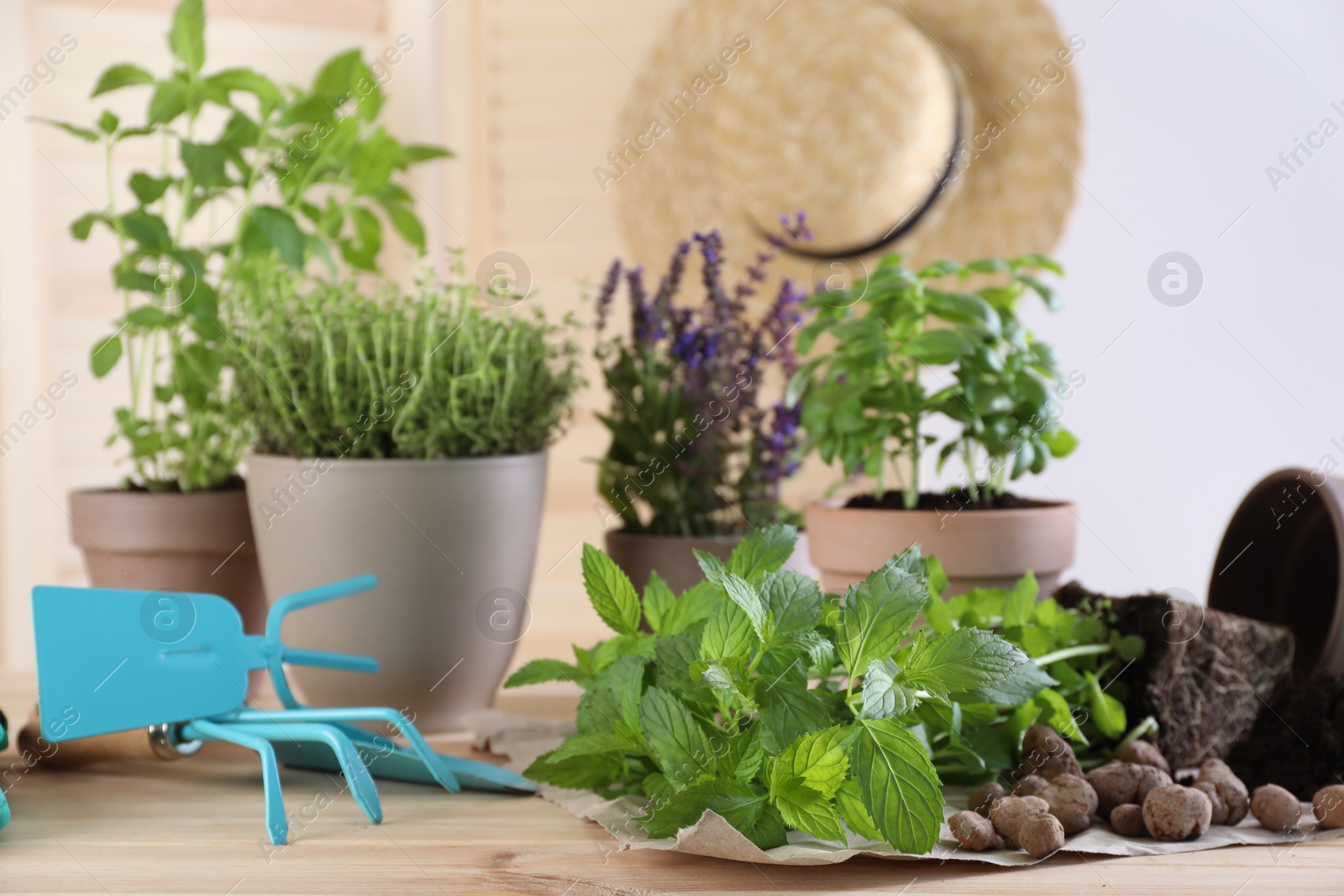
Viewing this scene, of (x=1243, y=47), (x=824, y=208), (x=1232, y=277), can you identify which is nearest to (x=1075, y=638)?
(x=824, y=208)

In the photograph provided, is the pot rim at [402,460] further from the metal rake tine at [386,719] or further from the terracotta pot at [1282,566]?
the terracotta pot at [1282,566]

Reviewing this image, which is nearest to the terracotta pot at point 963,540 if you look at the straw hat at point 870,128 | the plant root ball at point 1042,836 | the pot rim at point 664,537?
the pot rim at point 664,537

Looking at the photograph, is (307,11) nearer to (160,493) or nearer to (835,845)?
(160,493)

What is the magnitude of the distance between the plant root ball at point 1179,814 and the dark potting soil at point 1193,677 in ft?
0.33

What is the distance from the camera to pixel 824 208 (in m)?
1.64

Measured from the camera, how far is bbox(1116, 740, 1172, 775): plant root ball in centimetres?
59

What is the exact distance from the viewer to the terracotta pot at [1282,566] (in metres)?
0.76

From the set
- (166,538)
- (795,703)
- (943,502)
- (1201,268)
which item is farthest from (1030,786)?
(1201,268)

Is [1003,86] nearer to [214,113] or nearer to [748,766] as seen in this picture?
[214,113]

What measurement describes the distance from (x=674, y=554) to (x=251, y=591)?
1.13 ft

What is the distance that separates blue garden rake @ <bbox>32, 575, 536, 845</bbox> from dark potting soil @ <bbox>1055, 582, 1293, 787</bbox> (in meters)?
0.35

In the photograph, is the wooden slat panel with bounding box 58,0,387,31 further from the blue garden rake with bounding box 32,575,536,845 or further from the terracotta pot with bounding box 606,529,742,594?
the blue garden rake with bounding box 32,575,536,845

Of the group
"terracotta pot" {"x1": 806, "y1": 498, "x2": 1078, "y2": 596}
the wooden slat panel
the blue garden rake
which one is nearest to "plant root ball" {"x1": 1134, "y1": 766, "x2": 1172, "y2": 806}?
"terracotta pot" {"x1": 806, "y1": 498, "x2": 1078, "y2": 596}

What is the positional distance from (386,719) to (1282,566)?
630 mm
